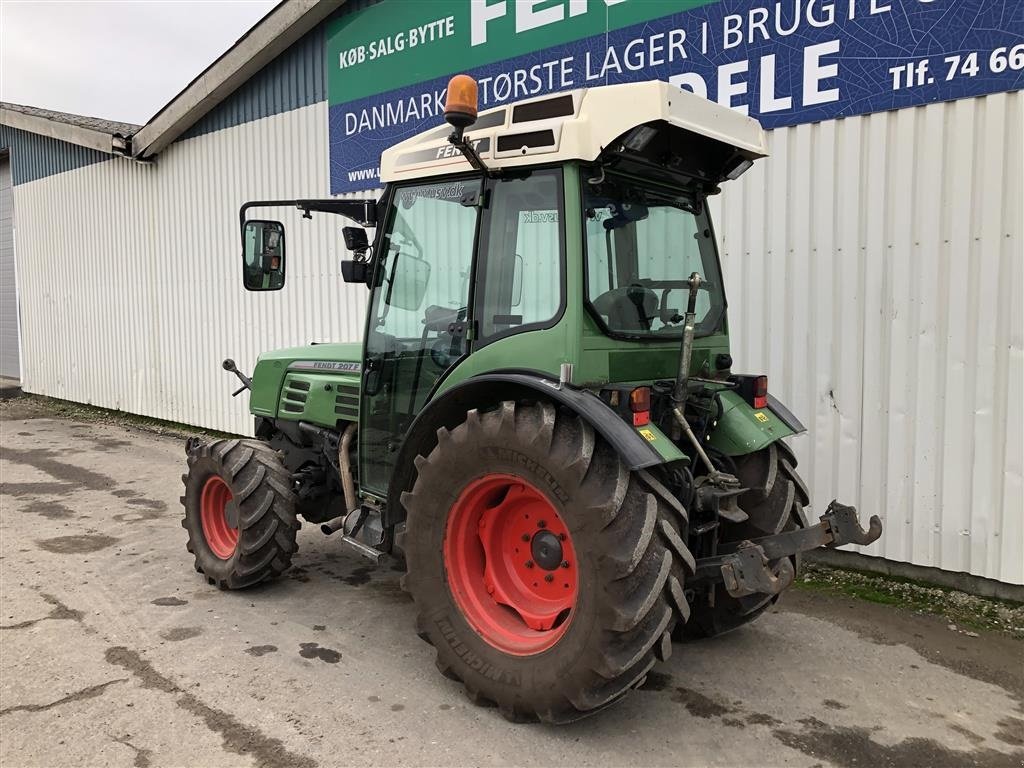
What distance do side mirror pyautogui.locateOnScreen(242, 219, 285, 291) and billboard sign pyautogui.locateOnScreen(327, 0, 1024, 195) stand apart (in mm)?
3049

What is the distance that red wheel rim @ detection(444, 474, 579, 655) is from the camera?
3338 millimetres

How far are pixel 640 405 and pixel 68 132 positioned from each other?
1236 cm

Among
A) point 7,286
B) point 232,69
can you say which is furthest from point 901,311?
point 7,286

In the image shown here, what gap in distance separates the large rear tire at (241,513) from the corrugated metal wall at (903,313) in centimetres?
330

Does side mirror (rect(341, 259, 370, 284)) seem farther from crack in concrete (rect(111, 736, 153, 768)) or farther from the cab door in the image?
crack in concrete (rect(111, 736, 153, 768))

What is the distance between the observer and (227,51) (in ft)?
30.9

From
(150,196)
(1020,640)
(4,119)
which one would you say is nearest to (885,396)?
(1020,640)

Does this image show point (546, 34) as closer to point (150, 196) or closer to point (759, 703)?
point (759, 703)

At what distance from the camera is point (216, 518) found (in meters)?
5.05

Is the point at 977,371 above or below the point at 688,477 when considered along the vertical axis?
above

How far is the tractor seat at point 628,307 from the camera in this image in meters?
3.34

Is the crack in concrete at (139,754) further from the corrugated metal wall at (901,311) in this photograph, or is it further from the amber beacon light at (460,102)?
the corrugated metal wall at (901,311)

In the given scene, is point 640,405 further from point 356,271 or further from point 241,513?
point 241,513

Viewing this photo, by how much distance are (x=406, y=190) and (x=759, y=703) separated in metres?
2.97
